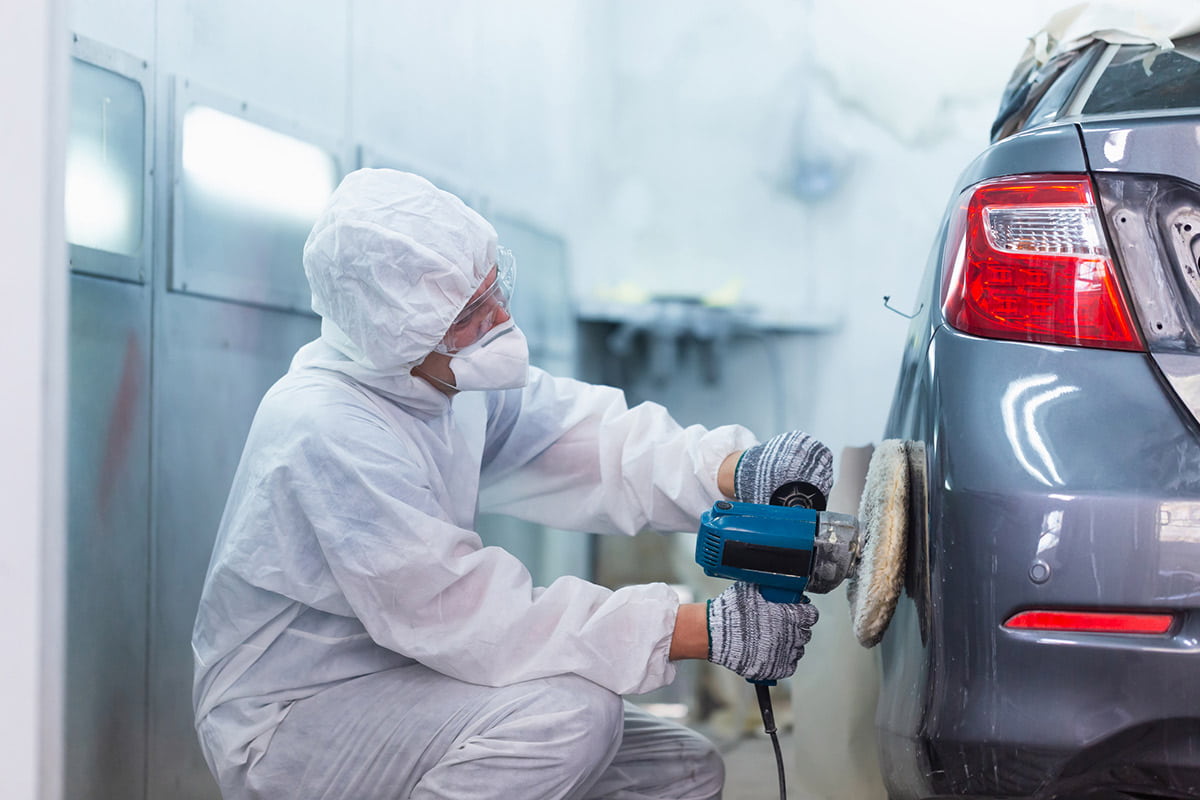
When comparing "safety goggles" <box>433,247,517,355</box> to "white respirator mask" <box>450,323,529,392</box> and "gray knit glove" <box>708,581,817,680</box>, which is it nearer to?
"white respirator mask" <box>450,323,529,392</box>

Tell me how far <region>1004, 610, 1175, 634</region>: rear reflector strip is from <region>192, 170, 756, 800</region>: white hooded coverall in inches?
24.4

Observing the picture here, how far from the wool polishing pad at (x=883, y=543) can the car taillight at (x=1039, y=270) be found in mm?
268

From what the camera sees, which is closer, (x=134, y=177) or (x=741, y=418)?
(x=134, y=177)

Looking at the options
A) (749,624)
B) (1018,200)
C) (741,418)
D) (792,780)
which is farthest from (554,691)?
(741,418)

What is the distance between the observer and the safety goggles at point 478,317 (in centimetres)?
192

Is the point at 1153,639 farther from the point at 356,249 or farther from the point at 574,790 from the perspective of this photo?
the point at 356,249

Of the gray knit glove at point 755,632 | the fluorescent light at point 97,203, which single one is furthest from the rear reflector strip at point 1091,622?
the fluorescent light at point 97,203

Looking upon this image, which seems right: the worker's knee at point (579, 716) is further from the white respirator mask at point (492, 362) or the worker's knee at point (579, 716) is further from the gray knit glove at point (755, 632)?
the white respirator mask at point (492, 362)

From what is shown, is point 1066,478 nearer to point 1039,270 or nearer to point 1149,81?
point 1039,270

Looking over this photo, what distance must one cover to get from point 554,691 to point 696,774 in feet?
1.74

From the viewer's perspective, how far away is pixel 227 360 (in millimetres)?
2244

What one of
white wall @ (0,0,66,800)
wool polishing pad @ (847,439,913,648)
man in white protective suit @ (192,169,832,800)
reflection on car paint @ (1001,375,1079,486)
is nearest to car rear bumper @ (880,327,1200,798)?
reflection on car paint @ (1001,375,1079,486)

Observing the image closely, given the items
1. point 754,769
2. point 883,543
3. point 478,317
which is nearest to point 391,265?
point 478,317

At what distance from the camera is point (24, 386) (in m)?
1.21
